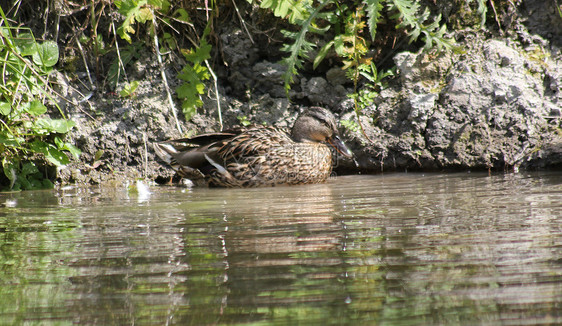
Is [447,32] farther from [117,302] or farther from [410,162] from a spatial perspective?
[117,302]

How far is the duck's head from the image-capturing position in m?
6.60

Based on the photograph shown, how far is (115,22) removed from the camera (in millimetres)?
7000

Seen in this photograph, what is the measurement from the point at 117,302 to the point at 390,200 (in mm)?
2674

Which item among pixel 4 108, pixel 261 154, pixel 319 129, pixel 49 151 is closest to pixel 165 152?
pixel 261 154

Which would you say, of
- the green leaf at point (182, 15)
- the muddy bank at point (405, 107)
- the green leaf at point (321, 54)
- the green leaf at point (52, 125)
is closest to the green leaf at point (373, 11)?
the green leaf at point (321, 54)

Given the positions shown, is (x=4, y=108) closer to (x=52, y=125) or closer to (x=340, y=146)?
(x=52, y=125)

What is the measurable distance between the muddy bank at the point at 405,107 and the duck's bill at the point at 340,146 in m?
0.26

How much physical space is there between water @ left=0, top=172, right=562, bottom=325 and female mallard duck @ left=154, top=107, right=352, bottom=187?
203cm

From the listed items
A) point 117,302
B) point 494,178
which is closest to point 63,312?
point 117,302

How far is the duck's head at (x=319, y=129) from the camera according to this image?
6602 mm

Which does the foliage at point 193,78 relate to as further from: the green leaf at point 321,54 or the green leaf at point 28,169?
the green leaf at point 28,169

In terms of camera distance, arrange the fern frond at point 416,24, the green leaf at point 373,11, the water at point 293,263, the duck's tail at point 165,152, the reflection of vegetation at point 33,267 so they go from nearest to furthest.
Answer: the water at point 293,263 < the reflection of vegetation at point 33,267 < the green leaf at point 373,11 < the fern frond at point 416,24 < the duck's tail at point 165,152

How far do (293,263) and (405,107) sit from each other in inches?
189

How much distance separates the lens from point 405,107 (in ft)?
22.2
